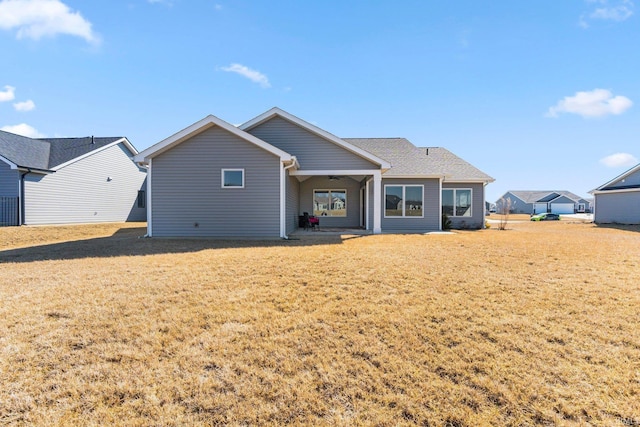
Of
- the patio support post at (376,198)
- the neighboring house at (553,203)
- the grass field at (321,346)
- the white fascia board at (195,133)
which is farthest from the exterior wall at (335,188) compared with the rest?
the neighboring house at (553,203)

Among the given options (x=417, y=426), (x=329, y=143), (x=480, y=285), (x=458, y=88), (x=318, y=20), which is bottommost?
(x=417, y=426)

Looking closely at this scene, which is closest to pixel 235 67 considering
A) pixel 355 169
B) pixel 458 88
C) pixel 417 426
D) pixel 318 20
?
pixel 318 20

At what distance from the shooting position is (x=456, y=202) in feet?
57.8

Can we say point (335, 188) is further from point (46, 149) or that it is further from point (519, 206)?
point (519, 206)

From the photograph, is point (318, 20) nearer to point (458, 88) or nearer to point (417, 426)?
point (458, 88)

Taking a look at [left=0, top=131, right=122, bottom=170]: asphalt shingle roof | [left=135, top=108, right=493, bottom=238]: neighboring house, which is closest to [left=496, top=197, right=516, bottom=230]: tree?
[left=135, top=108, right=493, bottom=238]: neighboring house

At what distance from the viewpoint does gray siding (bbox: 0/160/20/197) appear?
15.1m

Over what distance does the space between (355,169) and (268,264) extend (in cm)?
750

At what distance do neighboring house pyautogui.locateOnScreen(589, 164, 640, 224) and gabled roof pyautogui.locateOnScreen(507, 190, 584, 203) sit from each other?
37109mm

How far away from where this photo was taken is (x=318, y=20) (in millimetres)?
12930

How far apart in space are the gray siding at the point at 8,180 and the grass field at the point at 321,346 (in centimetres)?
1306

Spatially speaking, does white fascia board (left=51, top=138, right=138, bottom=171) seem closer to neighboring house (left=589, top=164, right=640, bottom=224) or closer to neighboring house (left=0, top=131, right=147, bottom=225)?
neighboring house (left=0, top=131, right=147, bottom=225)

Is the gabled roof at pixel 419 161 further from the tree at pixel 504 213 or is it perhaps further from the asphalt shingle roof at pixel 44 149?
the asphalt shingle roof at pixel 44 149

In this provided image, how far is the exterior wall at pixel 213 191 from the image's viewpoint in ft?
36.9
